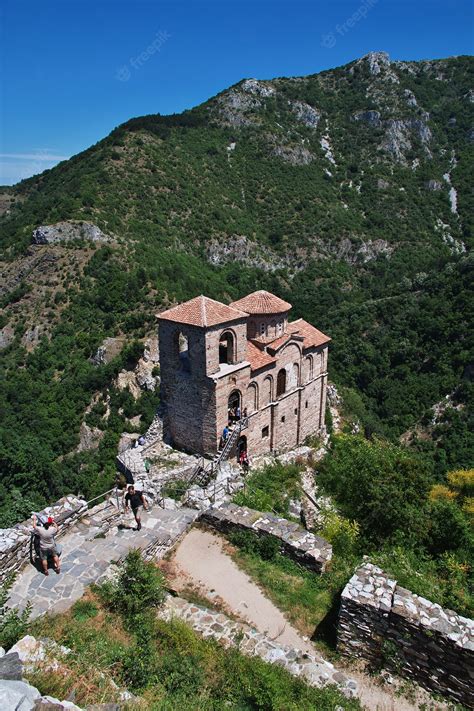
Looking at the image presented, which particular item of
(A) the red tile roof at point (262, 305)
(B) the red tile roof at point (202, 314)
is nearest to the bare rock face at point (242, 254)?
(A) the red tile roof at point (262, 305)

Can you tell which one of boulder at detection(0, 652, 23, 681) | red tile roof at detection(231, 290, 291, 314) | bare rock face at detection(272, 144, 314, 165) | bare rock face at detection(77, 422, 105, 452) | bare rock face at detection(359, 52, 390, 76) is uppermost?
bare rock face at detection(359, 52, 390, 76)

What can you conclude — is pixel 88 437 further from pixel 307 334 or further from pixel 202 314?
pixel 202 314

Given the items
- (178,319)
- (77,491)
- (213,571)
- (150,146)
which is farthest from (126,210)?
(213,571)

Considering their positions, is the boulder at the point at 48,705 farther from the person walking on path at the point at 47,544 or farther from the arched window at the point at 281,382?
the arched window at the point at 281,382

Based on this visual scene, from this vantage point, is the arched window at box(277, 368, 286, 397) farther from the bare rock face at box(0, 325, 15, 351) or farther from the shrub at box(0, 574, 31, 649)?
the bare rock face at box(0, 325, 15, 351)

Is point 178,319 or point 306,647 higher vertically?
point 178,319

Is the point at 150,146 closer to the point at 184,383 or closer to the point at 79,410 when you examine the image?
the point at 79,410

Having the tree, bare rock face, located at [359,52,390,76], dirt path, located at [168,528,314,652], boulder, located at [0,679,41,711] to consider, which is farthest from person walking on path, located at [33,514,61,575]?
bare rock face, located at [359,52,390,76]
